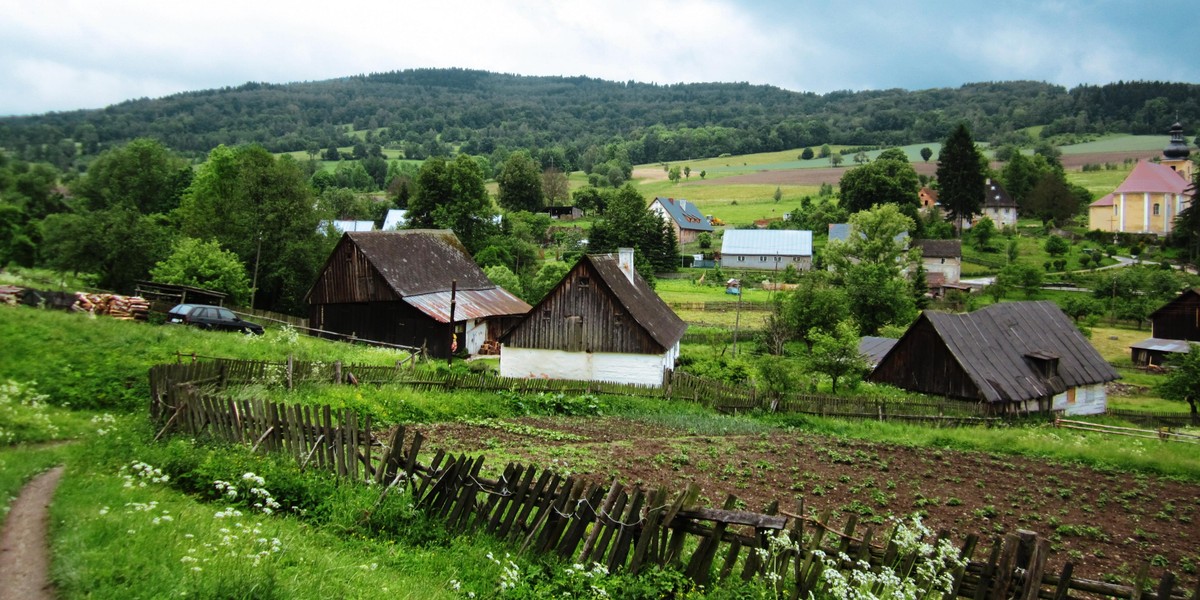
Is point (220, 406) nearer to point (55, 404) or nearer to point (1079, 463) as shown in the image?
point (55, 404)

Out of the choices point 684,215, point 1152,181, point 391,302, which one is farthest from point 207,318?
point 1152,181

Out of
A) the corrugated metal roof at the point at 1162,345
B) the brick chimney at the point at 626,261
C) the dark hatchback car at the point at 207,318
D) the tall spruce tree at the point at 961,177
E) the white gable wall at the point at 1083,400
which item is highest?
the tall spruce tree at the point at 961,177

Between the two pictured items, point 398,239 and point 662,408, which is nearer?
point 662,408

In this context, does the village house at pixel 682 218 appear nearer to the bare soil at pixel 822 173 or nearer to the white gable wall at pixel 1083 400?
the bare soil at pixel 822 173

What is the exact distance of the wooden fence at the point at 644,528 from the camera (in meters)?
7.85

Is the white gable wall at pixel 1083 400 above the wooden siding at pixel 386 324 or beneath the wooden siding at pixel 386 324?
beneath

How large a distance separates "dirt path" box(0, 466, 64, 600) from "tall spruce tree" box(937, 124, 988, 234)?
9569cm

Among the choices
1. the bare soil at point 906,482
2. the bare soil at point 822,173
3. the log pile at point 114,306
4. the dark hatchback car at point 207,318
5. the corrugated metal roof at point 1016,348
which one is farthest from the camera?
the bare soil at point 822,173

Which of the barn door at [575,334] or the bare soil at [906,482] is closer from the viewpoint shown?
→ the bare soil at [906,482]

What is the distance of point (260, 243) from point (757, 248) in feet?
180

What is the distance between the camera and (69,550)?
771 centimetres

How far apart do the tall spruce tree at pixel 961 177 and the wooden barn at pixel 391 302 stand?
68.1 meters

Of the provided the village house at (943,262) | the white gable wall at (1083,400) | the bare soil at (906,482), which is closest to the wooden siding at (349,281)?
the bare soil at (906,482)

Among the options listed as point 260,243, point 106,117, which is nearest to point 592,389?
point 260,243
